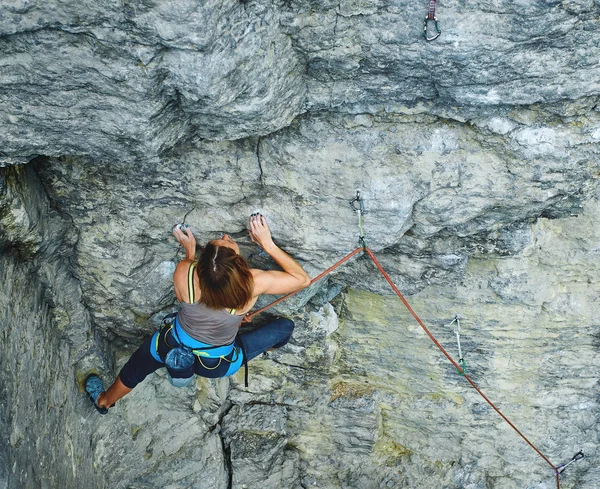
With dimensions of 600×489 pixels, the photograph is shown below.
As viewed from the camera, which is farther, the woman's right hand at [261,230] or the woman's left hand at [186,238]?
the woman's left hand at [186,238]

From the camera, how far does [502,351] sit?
17.8 ft

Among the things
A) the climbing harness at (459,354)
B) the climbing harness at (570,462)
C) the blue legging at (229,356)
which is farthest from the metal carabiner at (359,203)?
the climbing harness at (570,462)

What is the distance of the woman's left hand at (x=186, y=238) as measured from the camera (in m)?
4.70

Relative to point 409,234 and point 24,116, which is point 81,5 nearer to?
point 24,116

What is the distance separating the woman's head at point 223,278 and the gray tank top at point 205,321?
117 mm

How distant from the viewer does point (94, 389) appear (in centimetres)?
543

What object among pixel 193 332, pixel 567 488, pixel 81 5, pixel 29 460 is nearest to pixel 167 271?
pixel 193 332

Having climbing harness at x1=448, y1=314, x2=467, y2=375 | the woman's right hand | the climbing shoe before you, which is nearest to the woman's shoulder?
the woman's right hand

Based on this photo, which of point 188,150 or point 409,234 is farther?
point 409,234

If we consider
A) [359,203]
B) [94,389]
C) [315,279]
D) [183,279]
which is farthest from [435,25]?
[94,389]

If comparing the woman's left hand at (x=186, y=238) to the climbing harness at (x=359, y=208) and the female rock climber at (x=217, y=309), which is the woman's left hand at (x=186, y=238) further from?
the climbing harness at (x=359, y=208)

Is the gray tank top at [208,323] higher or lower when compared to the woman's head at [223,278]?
lower

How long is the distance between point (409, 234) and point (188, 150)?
1460 mm

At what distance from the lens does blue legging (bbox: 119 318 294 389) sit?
4.95 metres
